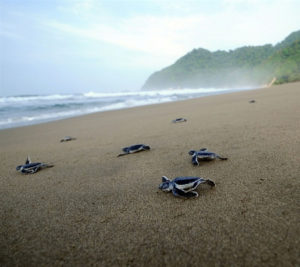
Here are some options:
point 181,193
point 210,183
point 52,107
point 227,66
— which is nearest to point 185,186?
point 181,193

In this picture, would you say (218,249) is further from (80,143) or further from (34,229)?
(80,143)

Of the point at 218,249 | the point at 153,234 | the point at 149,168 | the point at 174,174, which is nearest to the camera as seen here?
the point at 218,249

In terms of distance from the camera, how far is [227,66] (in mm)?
51469

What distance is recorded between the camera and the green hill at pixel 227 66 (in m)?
29.7

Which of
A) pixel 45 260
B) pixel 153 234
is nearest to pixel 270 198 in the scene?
pixel 153 234

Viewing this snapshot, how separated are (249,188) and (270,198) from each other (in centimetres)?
17

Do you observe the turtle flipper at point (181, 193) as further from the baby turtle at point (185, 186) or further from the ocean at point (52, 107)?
the ocean at point (52, 107)

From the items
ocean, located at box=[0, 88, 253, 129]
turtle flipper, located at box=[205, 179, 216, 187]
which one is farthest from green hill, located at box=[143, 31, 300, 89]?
turtle flipper, located at box=[205, 179, 216, 187]

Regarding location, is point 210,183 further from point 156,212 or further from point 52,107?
point 52,107

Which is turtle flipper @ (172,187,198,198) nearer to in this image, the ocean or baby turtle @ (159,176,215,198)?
baby turtle @ (159,176,215,198)

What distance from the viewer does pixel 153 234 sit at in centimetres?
114

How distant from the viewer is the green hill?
1169 inches

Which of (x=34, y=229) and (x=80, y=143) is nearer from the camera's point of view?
(x=34, y=229)

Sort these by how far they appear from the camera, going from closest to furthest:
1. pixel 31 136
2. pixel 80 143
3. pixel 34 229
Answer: pixel 34 229 < pixel 80 143 < pixel 31 136
